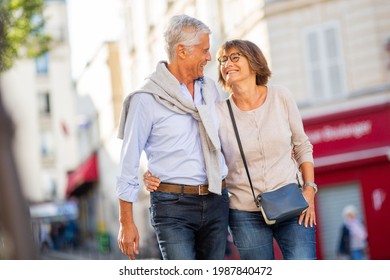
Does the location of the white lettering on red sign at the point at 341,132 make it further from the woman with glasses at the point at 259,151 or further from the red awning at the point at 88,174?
the red awning at the point at 88,174

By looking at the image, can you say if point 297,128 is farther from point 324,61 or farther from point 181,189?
point 324,61

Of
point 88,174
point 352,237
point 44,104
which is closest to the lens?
point 352,237

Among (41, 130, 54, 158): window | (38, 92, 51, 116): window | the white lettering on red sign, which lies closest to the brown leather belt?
the white lettering on red sign

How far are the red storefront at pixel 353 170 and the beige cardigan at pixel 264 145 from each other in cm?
972

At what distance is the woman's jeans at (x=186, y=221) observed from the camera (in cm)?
270

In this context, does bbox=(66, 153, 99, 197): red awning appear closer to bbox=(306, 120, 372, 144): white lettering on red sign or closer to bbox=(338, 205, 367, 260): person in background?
bbox=(306, 120, 372, 144): white lettering on red sign

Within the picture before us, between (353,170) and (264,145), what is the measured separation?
35.1 feet

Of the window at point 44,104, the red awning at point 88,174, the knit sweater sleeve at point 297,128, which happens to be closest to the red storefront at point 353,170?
the knit sweater sleeve at point 297,128

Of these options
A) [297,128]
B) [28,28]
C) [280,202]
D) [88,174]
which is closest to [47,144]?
[88,174]

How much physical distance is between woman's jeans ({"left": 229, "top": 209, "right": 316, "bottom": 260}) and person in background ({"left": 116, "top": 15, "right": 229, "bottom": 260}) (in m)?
0.06

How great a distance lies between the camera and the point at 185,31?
274 centimetres

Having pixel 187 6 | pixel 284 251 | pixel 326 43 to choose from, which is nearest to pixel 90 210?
pixel 187 6

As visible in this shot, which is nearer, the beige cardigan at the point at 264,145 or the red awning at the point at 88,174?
the beige cardigan at the point at 264,145

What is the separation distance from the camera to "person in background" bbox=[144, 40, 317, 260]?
109 inches
